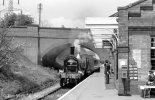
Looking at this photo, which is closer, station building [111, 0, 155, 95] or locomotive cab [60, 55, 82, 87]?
station building [111, 0, 155, 95]

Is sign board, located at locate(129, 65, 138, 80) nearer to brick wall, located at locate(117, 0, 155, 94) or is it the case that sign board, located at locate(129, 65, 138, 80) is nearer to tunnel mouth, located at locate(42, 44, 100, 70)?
brick wall, located at locate(117, 0, 155, 94)

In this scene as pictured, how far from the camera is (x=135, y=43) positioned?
59.3 ft

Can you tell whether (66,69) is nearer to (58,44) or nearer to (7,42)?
(7,42)

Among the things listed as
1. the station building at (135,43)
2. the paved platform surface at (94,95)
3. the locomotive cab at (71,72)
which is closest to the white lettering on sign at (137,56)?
the station building at (135,43)

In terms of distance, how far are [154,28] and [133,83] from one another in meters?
3.17


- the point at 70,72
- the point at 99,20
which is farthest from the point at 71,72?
the point at 99,20

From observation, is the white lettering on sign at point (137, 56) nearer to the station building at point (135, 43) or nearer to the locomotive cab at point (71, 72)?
the station building at point (135, 43)

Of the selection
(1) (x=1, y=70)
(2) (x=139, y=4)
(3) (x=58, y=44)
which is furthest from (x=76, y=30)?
(2) (x=139, y=4)

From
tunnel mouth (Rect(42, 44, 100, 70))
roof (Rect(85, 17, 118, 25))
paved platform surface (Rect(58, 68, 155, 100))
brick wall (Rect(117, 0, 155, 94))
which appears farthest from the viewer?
tunnel mouth (Rect(42, 44, 100, 70))

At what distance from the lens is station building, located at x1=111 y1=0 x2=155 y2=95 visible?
17891mm

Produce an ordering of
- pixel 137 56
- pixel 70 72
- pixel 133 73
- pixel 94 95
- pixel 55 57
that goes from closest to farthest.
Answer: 1. pixel 133 73
2. pixel 137 56
3. pixel 94 95
4. pixel 70 72
5. pixel 55 57

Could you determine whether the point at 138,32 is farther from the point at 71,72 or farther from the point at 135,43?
the point at 71,72

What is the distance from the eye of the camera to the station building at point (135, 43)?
58.7 ft

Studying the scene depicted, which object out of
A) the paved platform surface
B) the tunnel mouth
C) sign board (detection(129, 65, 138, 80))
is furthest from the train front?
the tunnel mouth
